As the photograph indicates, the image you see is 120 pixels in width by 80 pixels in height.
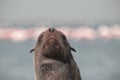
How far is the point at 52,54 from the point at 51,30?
0.62m

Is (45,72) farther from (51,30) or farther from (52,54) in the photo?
(51,30)

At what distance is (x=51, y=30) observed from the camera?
346 inches

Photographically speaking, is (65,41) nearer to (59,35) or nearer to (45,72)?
(59,35)

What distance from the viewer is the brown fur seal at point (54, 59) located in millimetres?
8336

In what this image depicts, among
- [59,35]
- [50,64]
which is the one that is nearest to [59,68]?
[50,64]

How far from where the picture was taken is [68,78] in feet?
27.3

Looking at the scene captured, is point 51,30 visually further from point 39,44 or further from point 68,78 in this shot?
point 68,78

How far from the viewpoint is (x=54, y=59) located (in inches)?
334

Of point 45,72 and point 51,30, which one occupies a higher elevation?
point 51,30

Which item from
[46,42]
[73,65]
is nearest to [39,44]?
[46,42]

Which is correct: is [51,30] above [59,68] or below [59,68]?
above

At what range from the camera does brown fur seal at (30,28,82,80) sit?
8.34 m

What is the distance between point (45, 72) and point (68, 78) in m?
0.50

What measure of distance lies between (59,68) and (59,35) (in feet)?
2.54
